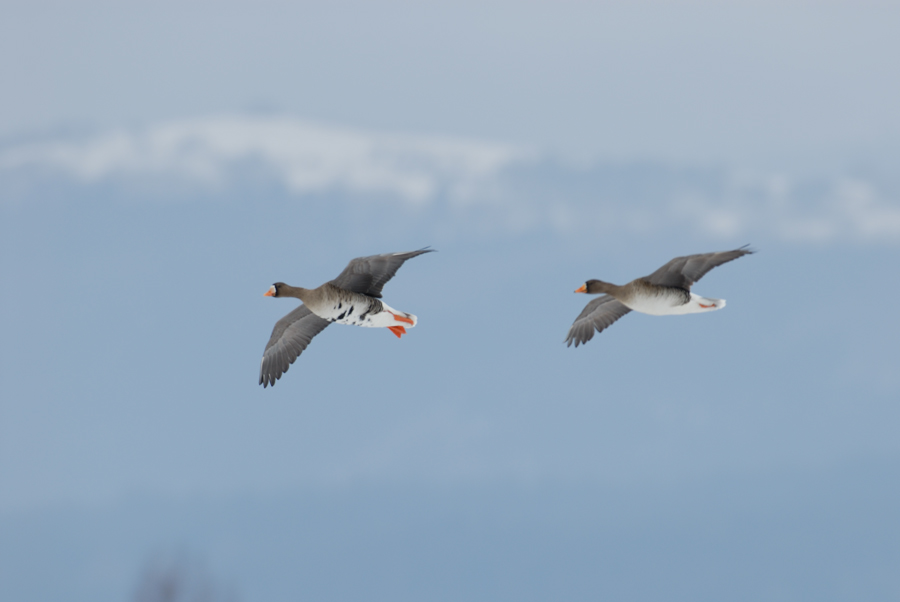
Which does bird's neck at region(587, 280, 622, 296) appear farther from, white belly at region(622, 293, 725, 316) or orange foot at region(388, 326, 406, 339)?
orange foot at region(388, 326, 406, 339)

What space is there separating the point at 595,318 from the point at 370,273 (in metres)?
5.27

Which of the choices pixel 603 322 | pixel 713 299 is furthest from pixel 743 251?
pixel 603 322

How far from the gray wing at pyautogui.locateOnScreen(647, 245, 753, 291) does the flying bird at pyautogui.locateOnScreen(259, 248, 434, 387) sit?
15.4ft

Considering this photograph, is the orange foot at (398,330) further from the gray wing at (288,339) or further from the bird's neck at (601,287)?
→ the bird's neck at (601,287)

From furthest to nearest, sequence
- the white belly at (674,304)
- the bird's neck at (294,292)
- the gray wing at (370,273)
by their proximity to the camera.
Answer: the bird's neck at (294,292)
the white belly at (674,304)
the gray wing at (370,273)

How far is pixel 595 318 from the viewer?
23203 millimetres

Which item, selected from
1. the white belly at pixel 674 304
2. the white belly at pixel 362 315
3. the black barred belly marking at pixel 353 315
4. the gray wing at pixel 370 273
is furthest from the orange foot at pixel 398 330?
the white belly at pixel 674 304

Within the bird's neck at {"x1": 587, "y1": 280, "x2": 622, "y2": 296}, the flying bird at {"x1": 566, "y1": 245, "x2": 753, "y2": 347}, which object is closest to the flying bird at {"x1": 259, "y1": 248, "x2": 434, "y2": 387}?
the bird's neck at {"x1": 587, "y1": 280, "x2": 622, "y2": 296}

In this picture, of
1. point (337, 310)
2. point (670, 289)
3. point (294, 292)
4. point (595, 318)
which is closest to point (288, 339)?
point (294, 292)

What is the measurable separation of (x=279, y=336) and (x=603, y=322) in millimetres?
6570

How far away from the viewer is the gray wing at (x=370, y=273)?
20078mm

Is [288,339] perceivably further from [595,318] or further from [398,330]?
[595,318]

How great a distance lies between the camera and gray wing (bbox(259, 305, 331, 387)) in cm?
2241

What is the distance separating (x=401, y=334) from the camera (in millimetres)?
22422
